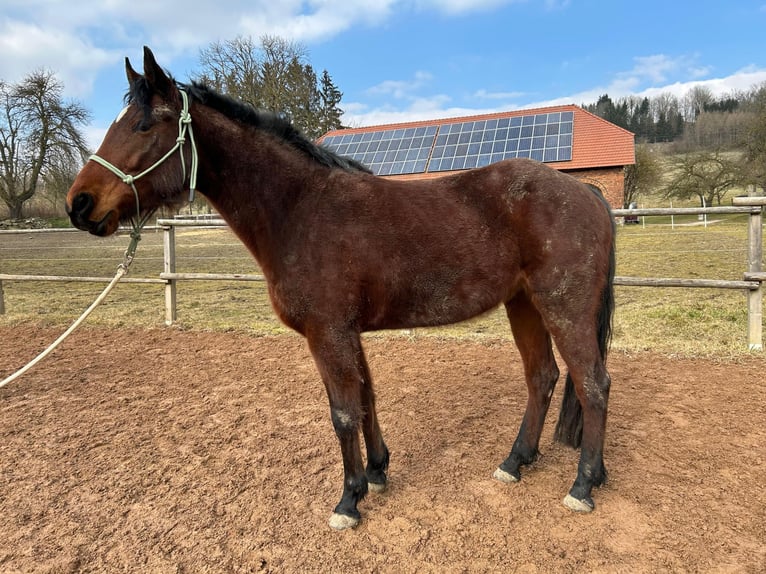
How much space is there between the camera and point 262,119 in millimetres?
2559

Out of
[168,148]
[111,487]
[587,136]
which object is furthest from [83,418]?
[587,136]

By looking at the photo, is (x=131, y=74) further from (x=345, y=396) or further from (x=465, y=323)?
(x=465, y=323)

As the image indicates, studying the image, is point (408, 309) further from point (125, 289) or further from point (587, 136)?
point (587, 136)

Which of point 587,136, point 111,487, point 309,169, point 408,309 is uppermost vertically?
point 587,136

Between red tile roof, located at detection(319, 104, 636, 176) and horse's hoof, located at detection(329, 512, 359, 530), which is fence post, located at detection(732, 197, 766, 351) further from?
red tile roof, located at detection(319, 104, 636, 176)

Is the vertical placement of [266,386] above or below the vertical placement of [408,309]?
below

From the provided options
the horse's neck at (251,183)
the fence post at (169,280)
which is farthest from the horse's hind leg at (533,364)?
the fence post at (169,280)

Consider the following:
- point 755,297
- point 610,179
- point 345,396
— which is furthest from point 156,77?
point 610,179

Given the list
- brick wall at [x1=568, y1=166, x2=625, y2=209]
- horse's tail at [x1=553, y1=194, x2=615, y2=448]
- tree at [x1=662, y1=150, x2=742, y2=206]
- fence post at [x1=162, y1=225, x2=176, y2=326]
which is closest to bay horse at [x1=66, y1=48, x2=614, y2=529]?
horse's tail at [x1=553, y1=194, x2=615, y2=448]

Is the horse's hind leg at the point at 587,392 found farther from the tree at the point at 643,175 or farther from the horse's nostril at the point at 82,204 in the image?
the tree at the point at 643,175

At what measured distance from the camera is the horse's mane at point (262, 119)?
2.45m

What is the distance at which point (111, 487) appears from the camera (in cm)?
283

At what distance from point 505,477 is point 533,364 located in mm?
745

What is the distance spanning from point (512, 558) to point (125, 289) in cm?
1023
